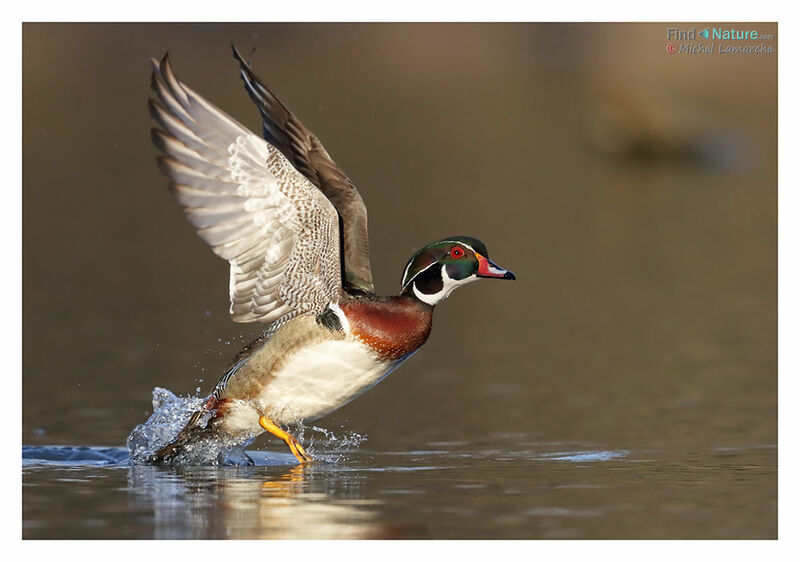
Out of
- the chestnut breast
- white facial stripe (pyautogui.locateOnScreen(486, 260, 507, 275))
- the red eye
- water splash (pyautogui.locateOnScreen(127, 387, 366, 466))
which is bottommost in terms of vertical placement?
water splash (pyautogui.locateOnScreen(127, 387, 366, 466))

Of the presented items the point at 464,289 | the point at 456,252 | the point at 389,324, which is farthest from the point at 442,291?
the point at 464,289

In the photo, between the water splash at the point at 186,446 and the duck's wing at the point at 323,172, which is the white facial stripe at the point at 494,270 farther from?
the water splash at the point at 186,446

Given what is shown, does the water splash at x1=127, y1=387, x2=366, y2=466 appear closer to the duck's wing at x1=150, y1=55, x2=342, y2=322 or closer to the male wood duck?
the male wood duck

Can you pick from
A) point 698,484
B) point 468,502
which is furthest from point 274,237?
point 698,484

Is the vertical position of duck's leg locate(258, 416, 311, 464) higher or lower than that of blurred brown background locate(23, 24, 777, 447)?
lower

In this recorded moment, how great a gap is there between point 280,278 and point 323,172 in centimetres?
119

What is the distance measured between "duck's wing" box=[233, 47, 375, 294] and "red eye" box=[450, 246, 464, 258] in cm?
64

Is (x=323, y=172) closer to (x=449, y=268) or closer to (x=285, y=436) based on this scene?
(x=449, y=268)

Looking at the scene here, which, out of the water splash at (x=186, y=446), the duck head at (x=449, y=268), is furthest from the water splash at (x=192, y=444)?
the duck head at (x=449, y=268)

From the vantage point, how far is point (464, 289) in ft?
52.9

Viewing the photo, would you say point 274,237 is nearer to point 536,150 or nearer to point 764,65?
point 536,150

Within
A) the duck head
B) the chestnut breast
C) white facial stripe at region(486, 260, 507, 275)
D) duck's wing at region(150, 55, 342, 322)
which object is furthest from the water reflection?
white facial stripe at region(486, 260, 507, 275)

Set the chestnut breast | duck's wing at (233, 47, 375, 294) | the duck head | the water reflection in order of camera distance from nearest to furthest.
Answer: the water reflection
the chestnut breast
the duck head
duck's wing at (233, 47, 375, 294)

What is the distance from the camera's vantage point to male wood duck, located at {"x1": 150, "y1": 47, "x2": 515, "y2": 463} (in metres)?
8.27
